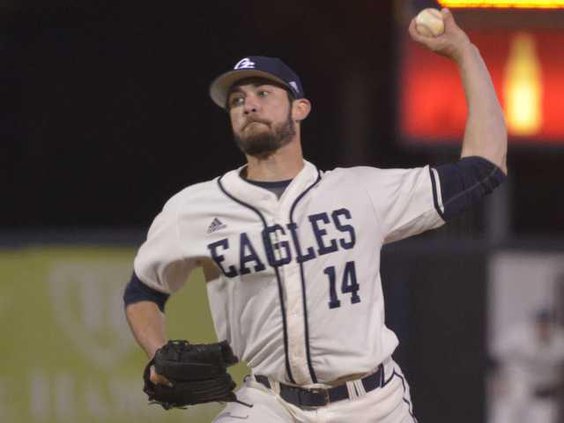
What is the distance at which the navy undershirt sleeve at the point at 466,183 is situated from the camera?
5.14m

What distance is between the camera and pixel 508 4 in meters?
6.88

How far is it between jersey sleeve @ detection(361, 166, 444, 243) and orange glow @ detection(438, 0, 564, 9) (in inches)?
53.2

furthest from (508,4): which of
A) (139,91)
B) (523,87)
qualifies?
(139,91)

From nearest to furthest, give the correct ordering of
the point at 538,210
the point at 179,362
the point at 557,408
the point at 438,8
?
the point at 179,362, the point at 438,8, the point at 557,408, the point at 538,210

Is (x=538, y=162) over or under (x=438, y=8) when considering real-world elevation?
under

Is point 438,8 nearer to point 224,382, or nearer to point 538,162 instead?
point 224,382

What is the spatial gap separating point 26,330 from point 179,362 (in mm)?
2939

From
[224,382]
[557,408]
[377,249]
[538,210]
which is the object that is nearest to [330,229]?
[377,249]

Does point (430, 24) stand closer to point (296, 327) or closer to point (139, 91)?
point (296, 327)

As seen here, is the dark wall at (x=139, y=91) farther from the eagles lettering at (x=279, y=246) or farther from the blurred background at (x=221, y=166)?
the eagles lettering at (x=279, y=246)

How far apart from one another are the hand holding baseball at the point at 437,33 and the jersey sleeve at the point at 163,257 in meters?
0.95

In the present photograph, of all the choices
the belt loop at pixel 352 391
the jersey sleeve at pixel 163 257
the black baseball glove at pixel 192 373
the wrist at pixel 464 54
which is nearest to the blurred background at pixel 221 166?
the wrist at pixel 464 54

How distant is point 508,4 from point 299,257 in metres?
2.25

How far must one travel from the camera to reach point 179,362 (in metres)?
4.95
